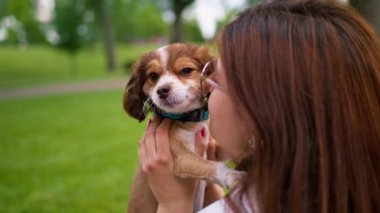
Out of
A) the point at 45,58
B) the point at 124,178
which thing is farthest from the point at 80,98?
the point at 45,58

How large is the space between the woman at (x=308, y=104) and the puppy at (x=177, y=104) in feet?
1.57

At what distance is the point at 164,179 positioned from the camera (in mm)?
1926

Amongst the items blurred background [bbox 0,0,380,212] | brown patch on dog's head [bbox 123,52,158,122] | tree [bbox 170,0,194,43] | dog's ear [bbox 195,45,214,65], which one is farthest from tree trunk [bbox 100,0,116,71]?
dog's ear [bbox 195,45,214,65]

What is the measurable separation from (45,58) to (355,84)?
1490 inches

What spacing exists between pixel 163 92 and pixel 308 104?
1.05 metres

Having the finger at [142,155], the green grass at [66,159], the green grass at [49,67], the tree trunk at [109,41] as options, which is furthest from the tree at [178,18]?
the finger at [142,155]

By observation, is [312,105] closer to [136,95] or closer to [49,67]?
[136,95]

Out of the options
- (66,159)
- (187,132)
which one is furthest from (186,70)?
(66,159)

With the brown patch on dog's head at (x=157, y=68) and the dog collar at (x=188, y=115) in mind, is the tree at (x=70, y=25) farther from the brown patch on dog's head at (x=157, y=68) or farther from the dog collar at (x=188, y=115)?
the dog collar at (x=188, y=115)

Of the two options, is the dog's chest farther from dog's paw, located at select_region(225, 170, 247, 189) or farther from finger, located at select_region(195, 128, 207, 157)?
dog's paw, located at select_region(225, 170, 247, 189)

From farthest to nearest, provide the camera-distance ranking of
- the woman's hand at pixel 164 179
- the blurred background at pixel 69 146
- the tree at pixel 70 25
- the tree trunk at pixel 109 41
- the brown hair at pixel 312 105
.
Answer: the tree trunk at pixel 109 41, the tree at pixel 70 25, the blurred background at pixel 69 146, the woman's hand at pixel 164 179, the brown hair at pixel 312 105

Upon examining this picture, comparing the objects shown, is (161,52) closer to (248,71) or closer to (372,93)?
(248,71)

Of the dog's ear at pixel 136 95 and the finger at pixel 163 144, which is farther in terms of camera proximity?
the dog's ear at pixel 136 95

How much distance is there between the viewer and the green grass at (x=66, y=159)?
507 cm
